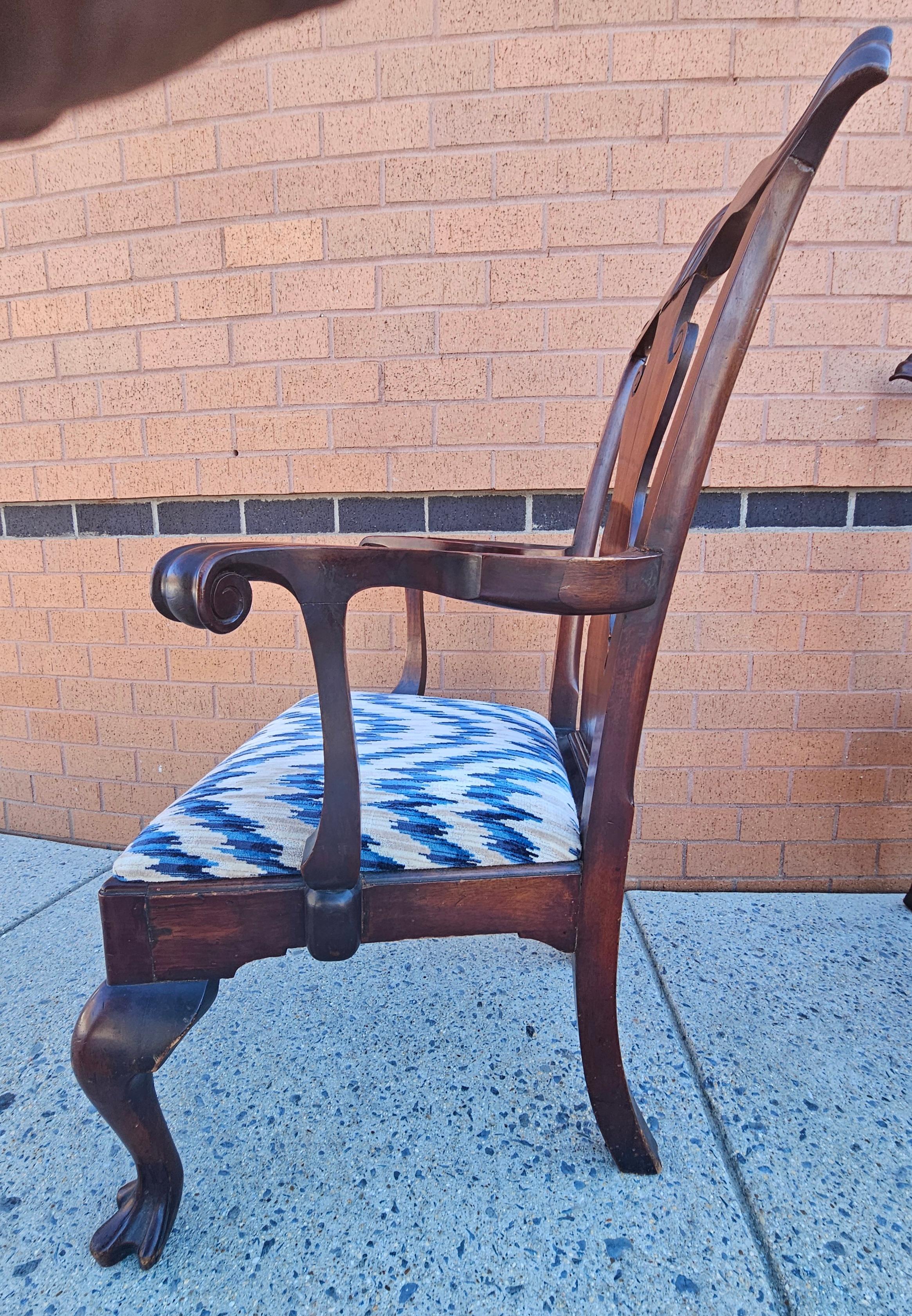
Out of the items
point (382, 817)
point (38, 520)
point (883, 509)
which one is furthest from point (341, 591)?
point (38, 520)

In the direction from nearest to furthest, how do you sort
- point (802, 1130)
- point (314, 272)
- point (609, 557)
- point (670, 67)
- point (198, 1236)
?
point (609, 557), point (198, 1236), point (802, 1130), point (670, 67), point (314, 272)

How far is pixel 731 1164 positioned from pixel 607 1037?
0.99 feet

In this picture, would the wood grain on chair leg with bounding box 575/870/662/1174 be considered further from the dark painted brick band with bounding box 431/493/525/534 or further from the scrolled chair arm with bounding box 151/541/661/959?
the dark painted brick band with bounding box 431/493/525/534

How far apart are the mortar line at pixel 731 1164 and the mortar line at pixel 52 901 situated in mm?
1462

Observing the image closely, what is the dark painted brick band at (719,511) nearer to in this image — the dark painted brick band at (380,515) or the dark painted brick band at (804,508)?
the dark painted brick band at (804,508)

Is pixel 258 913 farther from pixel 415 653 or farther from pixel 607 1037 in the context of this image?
pixel 415 653

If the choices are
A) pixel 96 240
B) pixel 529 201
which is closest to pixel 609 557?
pixel 529 201

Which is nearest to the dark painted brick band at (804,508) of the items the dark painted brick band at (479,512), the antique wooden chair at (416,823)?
the dark painted brick band at (479,512)

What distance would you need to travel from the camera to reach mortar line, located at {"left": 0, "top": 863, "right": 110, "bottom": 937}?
1.58m

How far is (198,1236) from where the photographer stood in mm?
863

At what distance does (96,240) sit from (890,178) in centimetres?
193

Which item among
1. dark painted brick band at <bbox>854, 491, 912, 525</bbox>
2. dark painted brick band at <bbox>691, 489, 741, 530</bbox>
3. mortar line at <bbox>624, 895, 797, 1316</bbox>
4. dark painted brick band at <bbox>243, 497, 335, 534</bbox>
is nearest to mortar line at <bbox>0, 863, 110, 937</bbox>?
dark painted brick band at <bbox>243, 497, 335, 534</bbox>

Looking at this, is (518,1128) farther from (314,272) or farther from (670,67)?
(670,67)

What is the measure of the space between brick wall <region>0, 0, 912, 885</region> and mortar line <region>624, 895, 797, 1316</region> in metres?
0.49
